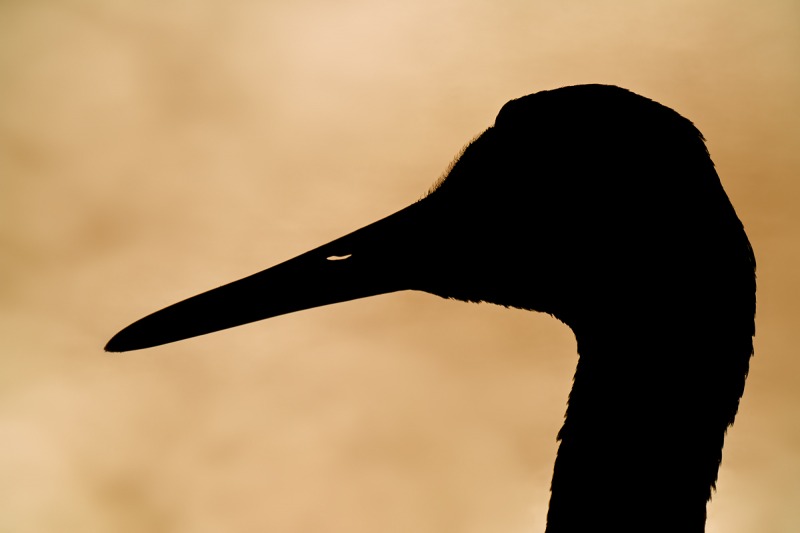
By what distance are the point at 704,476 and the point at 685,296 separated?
0.45 metres

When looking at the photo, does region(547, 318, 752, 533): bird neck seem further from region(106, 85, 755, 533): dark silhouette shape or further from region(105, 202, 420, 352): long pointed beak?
region(105, 202, 420, 352): long pointed beak

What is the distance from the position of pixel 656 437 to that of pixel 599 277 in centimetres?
43

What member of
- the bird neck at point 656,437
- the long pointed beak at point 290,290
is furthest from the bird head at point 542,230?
the bird neck at point 656,437

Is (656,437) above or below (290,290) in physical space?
below

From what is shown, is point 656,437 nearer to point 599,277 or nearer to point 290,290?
point 599,277

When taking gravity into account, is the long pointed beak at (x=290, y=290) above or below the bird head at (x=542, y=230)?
below

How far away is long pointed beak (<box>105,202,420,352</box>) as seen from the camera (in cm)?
159

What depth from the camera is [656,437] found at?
1486 millimetres

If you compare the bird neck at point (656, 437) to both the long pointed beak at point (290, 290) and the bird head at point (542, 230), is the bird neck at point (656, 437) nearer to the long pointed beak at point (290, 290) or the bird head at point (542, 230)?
the bird head at point (542, 230)

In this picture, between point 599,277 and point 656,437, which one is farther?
point 599,277

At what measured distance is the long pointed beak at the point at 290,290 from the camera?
62.6 inches

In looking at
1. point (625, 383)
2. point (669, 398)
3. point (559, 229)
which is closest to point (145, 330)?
point (559, 229)

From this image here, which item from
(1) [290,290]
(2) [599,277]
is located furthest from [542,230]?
(1) [290,290]

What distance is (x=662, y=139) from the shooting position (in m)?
1.57
